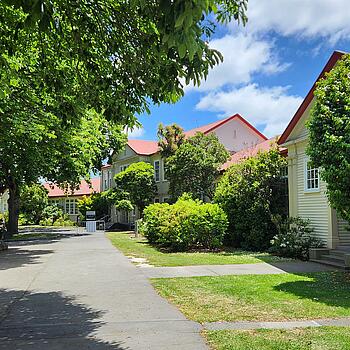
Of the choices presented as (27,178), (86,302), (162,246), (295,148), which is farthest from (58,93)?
(27,178)

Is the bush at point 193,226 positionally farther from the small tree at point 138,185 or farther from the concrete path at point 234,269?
the small tree at point 138,185

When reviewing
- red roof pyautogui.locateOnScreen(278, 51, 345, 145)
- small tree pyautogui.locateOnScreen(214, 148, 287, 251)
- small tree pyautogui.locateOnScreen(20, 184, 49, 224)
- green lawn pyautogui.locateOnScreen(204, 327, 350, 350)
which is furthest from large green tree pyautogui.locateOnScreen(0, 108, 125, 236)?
small tree pyautogui.locateOnScreen(20, 184, 49, 224)

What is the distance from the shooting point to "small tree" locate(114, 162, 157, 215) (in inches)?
1373

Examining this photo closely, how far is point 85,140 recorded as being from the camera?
730 inches

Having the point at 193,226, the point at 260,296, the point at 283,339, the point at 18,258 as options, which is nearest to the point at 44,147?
the point at 18,258

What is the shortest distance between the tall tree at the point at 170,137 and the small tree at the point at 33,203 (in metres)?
21.7

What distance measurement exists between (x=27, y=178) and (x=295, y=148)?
44.3 ft

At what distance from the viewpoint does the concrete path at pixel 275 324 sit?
6.31 metres

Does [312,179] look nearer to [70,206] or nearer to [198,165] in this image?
[198,165]

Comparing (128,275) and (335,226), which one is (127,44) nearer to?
(128,275)

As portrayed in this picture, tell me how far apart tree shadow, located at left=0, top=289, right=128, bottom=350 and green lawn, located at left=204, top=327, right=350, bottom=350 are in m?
1.30

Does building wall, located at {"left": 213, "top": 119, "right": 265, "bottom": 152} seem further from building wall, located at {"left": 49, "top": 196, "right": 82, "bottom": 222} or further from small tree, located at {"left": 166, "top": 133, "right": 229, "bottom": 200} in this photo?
building wall, located at {"left": 49, "top": 196, "right": 82, "bottom": 222}

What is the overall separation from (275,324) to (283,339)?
78 cm

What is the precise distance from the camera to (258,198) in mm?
18281
